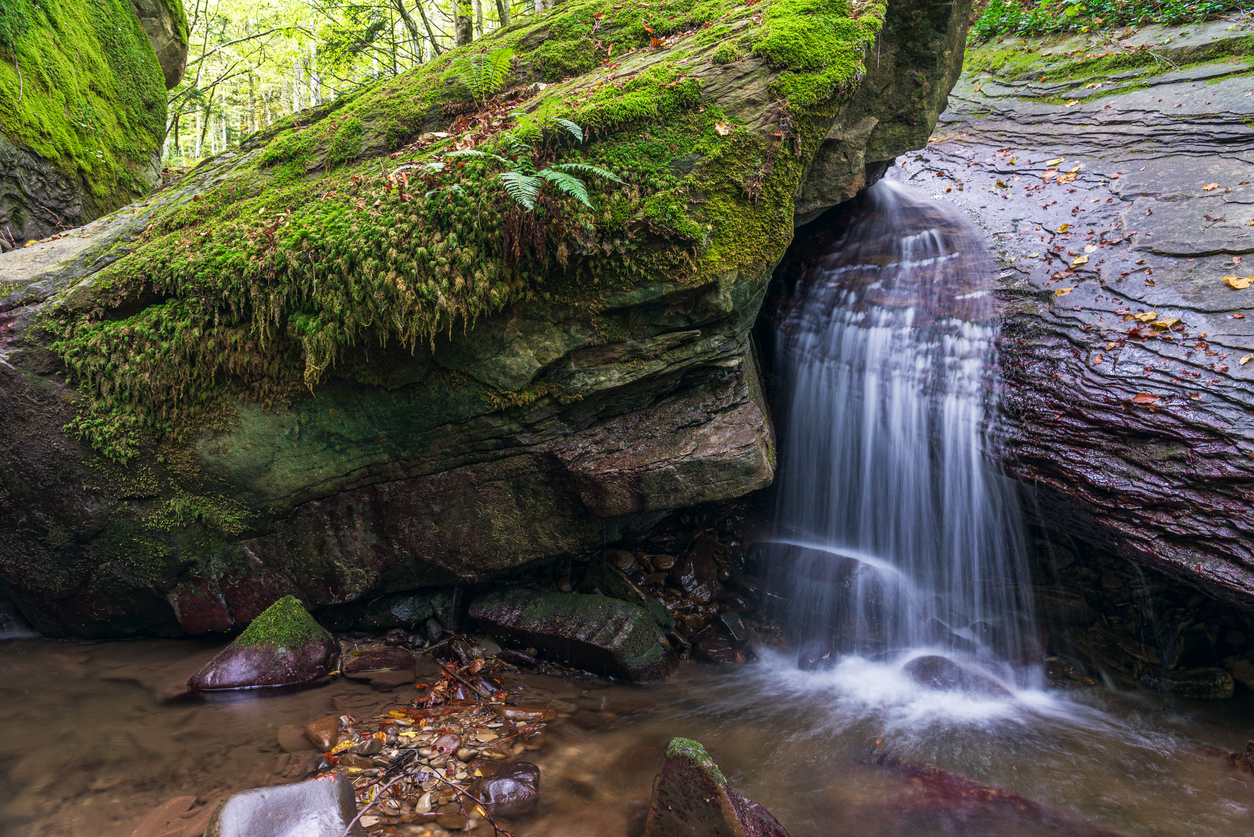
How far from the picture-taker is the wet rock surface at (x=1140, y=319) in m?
4.22

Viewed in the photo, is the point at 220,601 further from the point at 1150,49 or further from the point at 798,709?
the point at 1150,49

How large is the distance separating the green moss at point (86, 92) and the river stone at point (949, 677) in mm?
10644

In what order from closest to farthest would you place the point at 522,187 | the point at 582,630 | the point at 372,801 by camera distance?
the point at 372,801
the point at 522,187
the point at 582,630

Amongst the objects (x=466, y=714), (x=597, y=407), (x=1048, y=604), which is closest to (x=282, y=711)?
(x=466, y=714)

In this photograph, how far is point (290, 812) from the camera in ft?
8.11

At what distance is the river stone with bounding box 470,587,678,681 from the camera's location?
191 inches

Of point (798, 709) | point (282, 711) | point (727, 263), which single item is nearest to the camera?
point (282, 711)

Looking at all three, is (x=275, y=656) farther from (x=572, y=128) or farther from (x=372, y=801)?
(x=572, y=128)

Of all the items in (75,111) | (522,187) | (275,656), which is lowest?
(275,656)

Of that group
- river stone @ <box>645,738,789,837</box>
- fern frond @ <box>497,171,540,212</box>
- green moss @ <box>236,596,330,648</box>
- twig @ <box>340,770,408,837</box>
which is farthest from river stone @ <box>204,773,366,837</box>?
fern frond @ <box>497,171,540,212</box>

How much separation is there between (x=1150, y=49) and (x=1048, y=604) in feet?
35.9

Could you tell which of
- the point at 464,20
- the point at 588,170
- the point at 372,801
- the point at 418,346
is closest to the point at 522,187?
the point at 588,170

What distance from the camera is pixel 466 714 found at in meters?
4.15

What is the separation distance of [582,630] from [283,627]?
2354 millimetres
